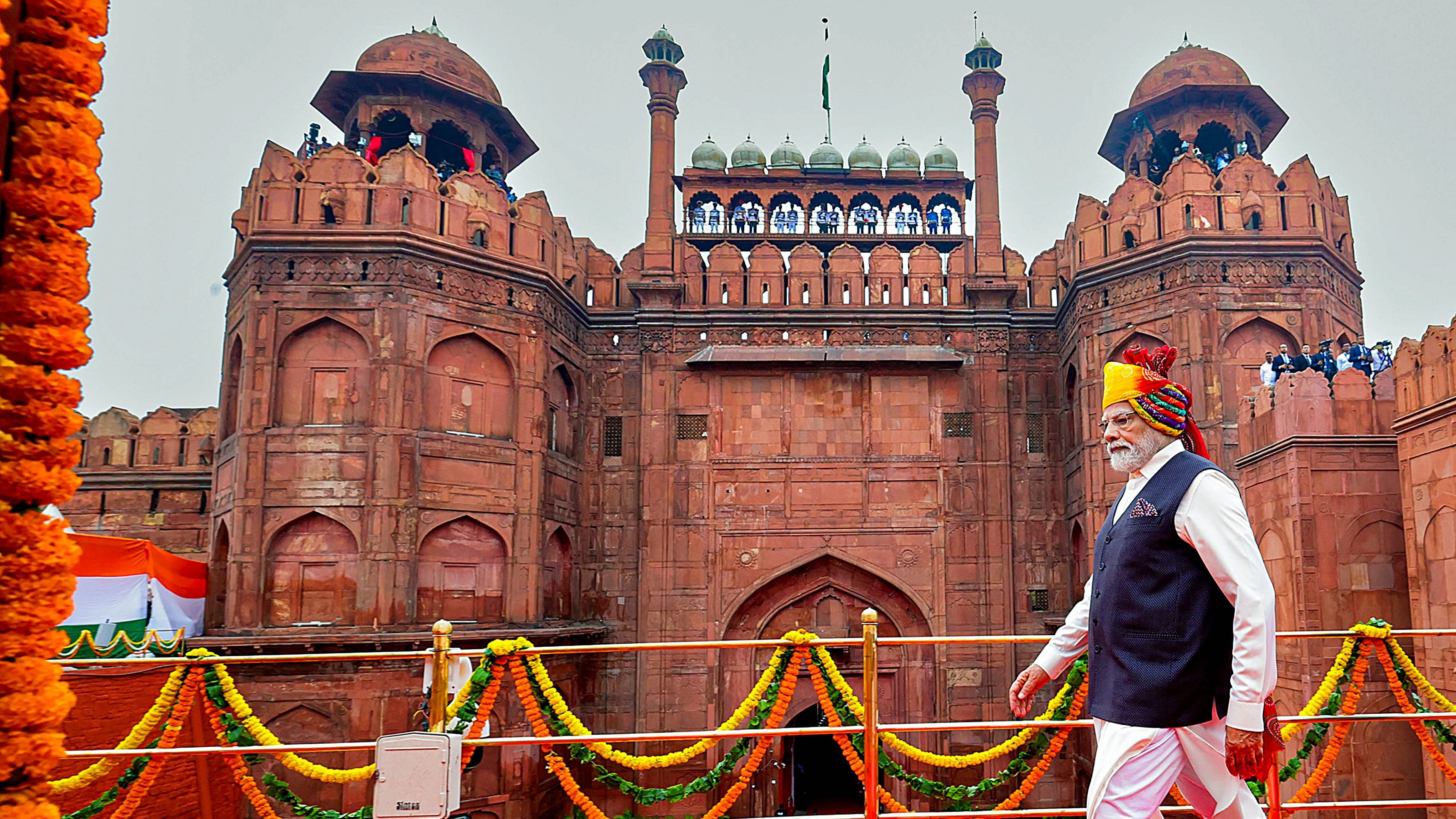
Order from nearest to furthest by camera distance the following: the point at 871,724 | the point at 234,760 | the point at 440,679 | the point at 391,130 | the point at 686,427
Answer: the point at 871,724 → the point at 440,679 → the point at 234,760 → the point at 391,130 → the point at 686,427

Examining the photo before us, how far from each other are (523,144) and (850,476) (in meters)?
8.64

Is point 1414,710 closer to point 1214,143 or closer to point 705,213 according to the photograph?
point 1214,143

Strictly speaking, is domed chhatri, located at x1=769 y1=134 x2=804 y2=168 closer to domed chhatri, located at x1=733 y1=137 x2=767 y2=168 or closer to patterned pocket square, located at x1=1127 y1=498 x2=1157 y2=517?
domed chhatri, located at x1=733 y1=137 x2=767 y2=168

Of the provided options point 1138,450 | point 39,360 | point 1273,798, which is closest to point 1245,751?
point 1138,450

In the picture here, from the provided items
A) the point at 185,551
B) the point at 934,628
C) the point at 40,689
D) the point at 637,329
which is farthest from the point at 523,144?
the point at 40,689

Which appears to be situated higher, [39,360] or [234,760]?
[39,360]

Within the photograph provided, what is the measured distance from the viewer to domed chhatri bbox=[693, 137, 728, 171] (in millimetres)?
21922

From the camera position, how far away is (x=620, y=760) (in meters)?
6.14

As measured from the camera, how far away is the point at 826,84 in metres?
22.2

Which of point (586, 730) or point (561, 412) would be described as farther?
point (561, 412)

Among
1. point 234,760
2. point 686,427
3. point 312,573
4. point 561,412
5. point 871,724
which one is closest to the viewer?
point 871,724

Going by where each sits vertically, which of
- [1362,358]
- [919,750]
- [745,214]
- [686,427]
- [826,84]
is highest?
[826,84]

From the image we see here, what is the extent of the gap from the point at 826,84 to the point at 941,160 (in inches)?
132

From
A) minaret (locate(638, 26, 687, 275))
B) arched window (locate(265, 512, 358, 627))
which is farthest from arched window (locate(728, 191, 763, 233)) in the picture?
arched window (locate(265, 512, 358, 627))
